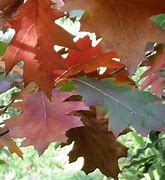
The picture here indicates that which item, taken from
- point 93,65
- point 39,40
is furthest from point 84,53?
point 39,40

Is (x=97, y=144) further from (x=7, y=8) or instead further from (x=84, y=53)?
(x=7, y=8)

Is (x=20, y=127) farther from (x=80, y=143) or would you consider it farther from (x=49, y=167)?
(x=49, y=167)

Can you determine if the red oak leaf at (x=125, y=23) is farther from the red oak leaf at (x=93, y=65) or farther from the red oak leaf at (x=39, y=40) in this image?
the red oak leaf at (x=93, y=65)

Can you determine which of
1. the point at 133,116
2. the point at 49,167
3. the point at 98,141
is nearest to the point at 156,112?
the point at 133,116

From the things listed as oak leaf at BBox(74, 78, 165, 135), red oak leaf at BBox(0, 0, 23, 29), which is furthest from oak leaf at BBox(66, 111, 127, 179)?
red oak leaf at BBox(0, 0, 23, 29)

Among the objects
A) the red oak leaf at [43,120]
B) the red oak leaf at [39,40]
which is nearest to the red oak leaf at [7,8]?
the red oak leaf at [39,40]
